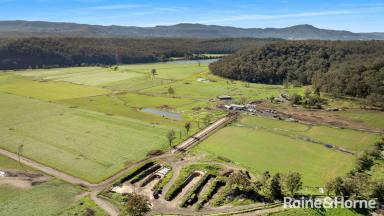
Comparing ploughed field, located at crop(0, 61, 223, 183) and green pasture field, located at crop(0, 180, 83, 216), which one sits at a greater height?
ploughed field, located at crop(0, 61, 223, 183)

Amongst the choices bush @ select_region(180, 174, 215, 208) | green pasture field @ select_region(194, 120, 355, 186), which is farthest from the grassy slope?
bush @ select_region(180, 174, 215, 208)

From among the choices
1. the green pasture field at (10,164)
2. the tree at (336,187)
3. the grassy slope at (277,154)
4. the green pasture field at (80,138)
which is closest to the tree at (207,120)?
the grassy slope at (277,154)

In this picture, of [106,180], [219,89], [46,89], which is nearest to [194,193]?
[106,180]

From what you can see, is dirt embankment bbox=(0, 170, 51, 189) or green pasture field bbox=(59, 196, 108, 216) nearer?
green pasture field bbox=(59, 196, 108, 216)

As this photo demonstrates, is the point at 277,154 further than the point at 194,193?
Yes

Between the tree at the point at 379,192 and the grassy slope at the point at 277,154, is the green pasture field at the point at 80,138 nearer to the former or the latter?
the grassy slope at the point at 277,154

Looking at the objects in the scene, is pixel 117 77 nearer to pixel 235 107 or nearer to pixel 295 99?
pixel 235 107

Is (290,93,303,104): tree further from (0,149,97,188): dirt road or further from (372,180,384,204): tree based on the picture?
(0,149,97,188): dirt road
